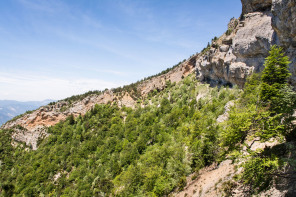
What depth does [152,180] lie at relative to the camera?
27609 mm

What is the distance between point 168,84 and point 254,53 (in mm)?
51032

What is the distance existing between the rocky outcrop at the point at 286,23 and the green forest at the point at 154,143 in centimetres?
196

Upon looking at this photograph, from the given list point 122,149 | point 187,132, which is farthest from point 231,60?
point 122,149

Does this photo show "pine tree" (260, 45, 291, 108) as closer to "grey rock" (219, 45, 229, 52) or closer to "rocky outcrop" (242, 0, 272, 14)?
"rocky outcrop" (242, 0, 272, 14)

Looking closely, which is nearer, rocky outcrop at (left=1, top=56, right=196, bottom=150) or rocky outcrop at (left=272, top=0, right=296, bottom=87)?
rocky outcrop at (left=272, top=0, right=296, bottom=87)

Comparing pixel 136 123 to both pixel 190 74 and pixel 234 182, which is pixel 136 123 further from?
pixel 234 182

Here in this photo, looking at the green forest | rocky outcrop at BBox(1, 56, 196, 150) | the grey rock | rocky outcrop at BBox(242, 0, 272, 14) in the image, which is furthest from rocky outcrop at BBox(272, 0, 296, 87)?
rocky outcrop at BBox(1, 56, 196, 150)

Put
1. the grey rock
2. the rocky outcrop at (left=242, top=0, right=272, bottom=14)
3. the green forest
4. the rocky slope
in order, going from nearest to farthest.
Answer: the green forest → the rocky slope → the rocky outcrop at (left=242, top=0, right=272, bottom=14) → the grey rock

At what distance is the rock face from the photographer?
1722 cm

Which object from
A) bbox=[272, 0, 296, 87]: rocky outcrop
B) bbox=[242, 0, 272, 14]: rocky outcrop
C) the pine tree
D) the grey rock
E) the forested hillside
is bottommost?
the forested hillside

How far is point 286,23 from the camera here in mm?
17000

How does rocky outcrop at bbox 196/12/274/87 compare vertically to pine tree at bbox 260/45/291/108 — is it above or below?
above

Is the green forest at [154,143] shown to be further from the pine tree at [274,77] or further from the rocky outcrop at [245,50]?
the rocky outcrop at [245,50]

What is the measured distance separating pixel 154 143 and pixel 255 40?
40391 mm
